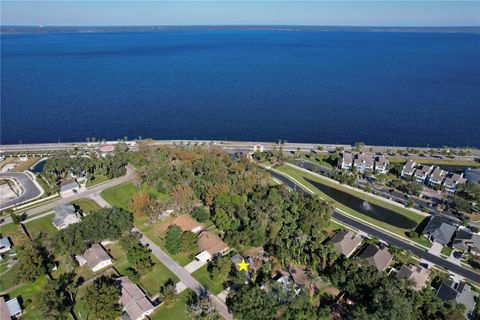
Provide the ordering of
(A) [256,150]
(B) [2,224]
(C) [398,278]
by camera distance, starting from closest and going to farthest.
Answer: (C) [398,278]
(B) [2,224]
(A) [256,150]

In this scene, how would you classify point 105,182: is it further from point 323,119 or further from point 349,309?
point 323,119

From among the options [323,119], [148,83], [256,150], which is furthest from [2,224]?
[148,83]

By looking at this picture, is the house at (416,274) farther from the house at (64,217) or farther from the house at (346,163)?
the house at (64,217)

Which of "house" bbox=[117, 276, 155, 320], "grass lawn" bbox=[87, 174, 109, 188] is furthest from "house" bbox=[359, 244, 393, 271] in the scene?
"grass lawn" bbox=[87, 174, 109, 188]

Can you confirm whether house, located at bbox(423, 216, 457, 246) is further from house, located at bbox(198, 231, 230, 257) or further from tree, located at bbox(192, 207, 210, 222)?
tree, located at bbox(192, 207, 210, 222)

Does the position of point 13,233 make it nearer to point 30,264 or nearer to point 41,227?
point 41,227
